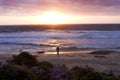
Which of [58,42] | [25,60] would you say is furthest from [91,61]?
[58,42]

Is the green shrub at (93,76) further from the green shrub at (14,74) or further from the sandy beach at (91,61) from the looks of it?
the sandy beach at (91,61)

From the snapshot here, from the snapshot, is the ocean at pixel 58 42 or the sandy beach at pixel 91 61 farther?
the ocean at pixel 58 42

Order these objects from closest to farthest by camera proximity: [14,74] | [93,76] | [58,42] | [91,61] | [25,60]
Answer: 1. [14,74]
2. [93,76]
3. [25,60]
4. [91,61]
5. [58,42]

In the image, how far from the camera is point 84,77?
16.8 feet

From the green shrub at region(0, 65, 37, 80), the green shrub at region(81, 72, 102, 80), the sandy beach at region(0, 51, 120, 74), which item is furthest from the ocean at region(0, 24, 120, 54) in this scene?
the green shrub at region(81, 72, 102, 80)

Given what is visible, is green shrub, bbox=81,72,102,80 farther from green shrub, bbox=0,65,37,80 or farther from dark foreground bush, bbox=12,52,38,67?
dark foreground bush, bbox=12,52,38,67

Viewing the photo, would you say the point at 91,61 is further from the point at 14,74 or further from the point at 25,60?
the point at 14,74

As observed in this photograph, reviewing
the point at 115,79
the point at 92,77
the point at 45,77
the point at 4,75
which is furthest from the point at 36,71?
the point at 115,79

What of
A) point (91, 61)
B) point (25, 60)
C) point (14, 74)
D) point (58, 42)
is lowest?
point (58, 42)

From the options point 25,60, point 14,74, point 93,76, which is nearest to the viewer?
point 14,74

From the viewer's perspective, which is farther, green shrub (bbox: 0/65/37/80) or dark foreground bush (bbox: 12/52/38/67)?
dark foreground bush (bbox: 12/52/38/67)

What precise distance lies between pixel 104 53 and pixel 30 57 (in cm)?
2126

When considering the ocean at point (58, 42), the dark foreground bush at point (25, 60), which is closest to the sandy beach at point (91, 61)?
the ocean at point (58, 42)

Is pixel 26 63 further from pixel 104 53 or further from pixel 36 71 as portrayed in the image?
pixel 104 53
